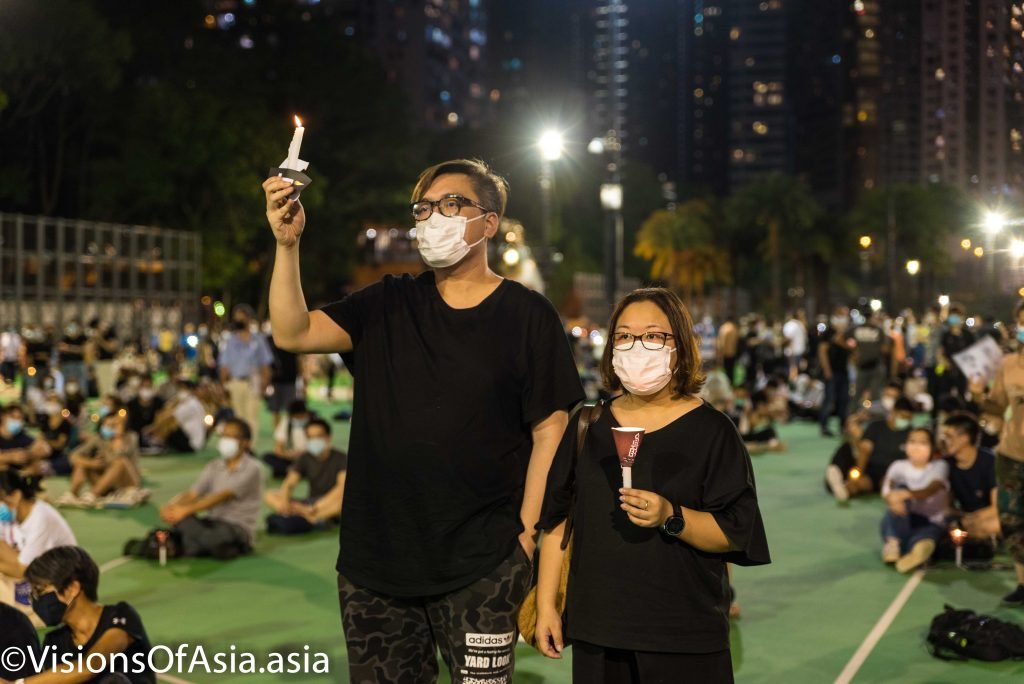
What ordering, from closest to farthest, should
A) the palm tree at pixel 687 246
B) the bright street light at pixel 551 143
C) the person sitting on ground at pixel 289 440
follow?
the person sitting on ground at pixel 289 440, the bright street light at pixel 551 143, the palm tree at pixel 687 246

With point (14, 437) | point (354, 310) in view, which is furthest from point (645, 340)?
point (14, 437)

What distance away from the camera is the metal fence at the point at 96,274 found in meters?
42.3

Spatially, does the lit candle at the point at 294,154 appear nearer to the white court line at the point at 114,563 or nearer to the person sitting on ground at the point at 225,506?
the white court line at the point at 114,563

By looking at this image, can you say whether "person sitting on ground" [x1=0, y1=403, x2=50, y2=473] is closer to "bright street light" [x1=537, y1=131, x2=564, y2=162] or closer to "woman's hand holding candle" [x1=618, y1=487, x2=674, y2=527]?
"woman's hand holding candle" [x1=618, y1=487, x2=674, y2=527]

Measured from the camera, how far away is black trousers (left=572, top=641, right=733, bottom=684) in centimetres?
385

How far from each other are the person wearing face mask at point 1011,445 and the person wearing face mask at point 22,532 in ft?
20.1

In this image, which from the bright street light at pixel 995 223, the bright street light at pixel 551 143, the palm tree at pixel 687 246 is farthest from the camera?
the palm tree at pixel 687 246

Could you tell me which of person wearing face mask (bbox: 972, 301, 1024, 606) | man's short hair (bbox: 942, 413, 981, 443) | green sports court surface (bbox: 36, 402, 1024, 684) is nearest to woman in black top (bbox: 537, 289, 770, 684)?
green sports court surface (bbox: 36, 402, 1024, 684)

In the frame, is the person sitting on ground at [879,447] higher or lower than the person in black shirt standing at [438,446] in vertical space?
lower

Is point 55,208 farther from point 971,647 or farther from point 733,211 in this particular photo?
point 971,647

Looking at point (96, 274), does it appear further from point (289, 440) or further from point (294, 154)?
point (294, 154)

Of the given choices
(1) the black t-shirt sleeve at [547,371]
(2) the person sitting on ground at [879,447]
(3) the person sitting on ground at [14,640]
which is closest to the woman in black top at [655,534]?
(1) the black t-shirt sleeve at [547,371]

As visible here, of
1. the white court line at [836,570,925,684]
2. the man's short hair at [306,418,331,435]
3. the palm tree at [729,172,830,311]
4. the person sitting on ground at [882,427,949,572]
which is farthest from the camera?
the palm tree at [729,172,830,311]

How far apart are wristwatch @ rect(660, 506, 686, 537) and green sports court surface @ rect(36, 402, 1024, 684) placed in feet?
13.5
